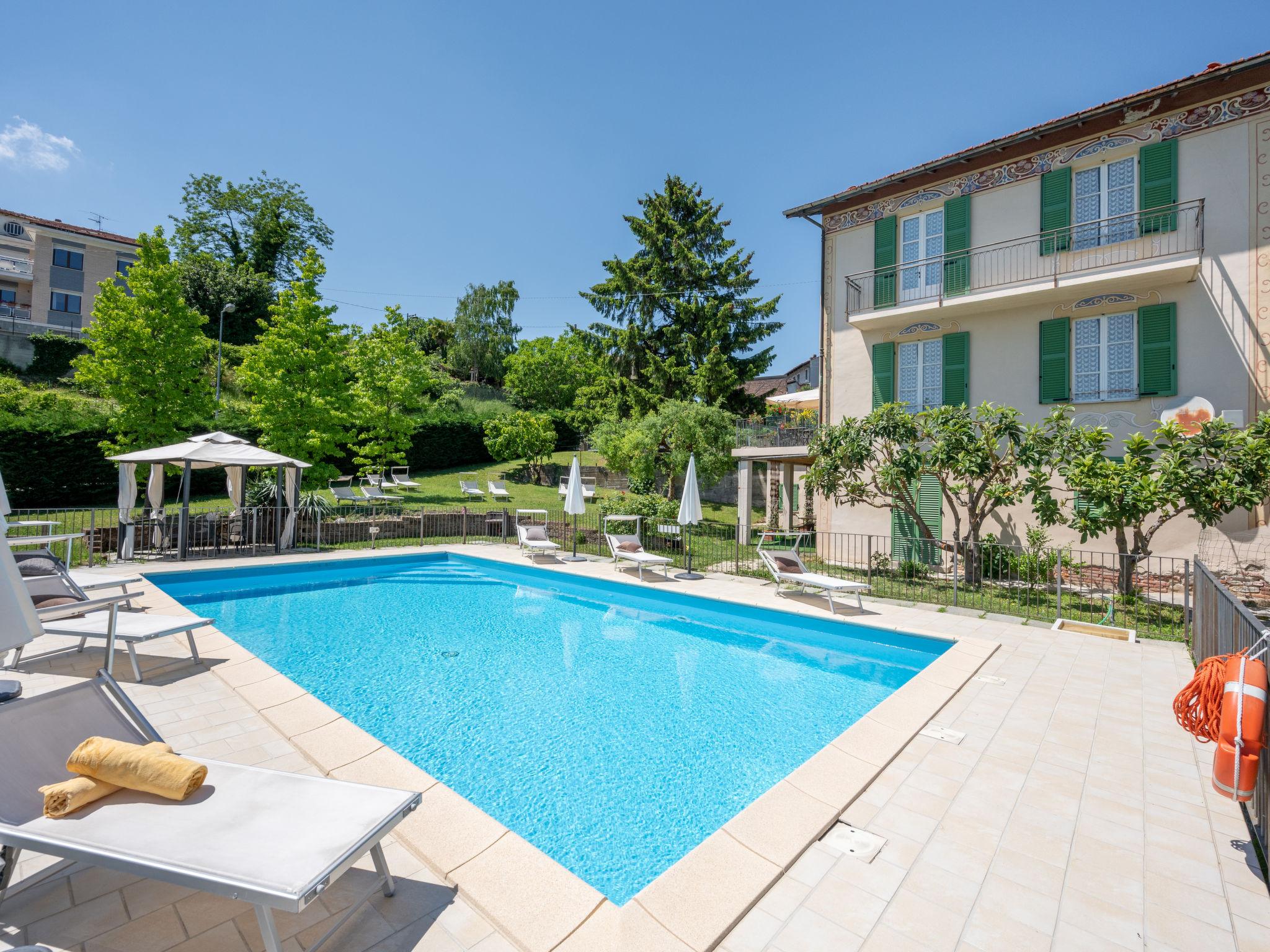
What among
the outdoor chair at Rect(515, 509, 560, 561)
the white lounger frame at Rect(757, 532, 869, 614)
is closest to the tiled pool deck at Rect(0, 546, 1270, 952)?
the white lounger frame at Rect(757, 532, 869, 614)

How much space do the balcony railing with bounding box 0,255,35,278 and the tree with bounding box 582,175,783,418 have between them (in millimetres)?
32414

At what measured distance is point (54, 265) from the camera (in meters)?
32.6

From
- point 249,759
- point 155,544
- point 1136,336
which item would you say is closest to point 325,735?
point 249,759

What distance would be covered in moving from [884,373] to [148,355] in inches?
815

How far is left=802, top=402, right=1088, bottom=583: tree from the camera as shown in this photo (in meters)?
10.8

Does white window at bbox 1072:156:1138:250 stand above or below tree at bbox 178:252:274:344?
below

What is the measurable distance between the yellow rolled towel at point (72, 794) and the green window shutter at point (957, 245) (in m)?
16.3

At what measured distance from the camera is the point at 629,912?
2662 millimetres

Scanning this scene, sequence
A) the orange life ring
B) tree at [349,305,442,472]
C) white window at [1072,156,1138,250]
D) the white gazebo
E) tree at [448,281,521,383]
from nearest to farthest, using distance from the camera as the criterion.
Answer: the orange life ring
the white gazebo
white window at [1072,156,1138,250]
tree at [349,305,442,472]
tree at [448,281,521,383]

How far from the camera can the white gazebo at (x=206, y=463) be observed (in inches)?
476

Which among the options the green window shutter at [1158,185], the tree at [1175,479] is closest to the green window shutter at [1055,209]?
the green window shutter at [1158,185]

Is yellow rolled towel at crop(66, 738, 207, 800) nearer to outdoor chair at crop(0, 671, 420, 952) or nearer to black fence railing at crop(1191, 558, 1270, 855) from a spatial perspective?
outdoor chair at crop(0, 671, 420, 952)

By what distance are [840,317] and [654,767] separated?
45.5 ft

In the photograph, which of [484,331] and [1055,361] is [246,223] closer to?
[484,331]
